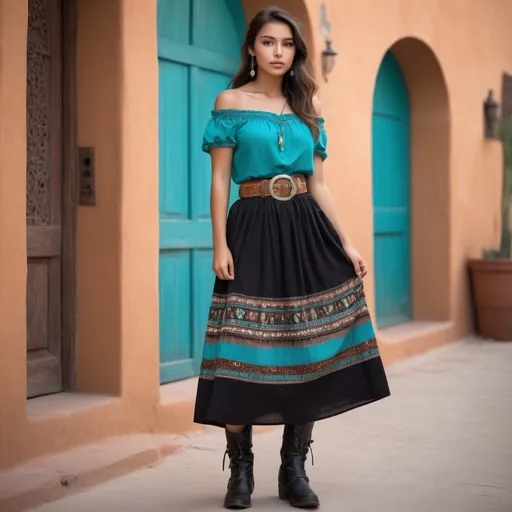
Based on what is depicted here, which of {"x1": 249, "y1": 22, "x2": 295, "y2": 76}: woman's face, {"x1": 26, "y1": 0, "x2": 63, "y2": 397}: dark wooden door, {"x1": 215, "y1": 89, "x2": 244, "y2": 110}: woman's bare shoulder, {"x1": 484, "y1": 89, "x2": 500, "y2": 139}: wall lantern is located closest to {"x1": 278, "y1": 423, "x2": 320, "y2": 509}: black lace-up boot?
{"x1": 215, "y1": 89, "x2": 244, "y2": 110}: woman's bare shoulder

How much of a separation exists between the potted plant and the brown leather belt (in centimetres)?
544

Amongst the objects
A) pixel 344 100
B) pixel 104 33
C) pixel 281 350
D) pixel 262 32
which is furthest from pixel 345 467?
pixel 344 100

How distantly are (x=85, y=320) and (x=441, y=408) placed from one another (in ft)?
7.08

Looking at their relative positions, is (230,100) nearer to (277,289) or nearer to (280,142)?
(280,142)

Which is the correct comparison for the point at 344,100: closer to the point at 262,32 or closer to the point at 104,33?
the point at 104,33

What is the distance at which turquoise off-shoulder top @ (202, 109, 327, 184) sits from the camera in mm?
3908

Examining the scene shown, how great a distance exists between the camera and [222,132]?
391cm

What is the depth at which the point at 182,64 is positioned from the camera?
588 cm

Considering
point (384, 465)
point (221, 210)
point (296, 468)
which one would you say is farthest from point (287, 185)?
point (384, 465)

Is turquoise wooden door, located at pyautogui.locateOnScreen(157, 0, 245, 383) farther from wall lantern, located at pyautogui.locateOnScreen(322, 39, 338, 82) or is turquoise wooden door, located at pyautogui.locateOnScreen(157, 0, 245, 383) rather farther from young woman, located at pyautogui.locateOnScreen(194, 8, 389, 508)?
young woman, located at pyautogui.locateOnScreen(194, 8, 389, 508)

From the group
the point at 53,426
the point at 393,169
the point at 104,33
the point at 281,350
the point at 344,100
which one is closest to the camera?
the point at 281,350

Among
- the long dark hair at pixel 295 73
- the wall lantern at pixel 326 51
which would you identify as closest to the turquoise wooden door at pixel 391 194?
the wall lantern at pixel 326 51

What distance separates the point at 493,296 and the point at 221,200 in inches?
228

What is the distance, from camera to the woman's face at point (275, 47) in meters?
3.96
